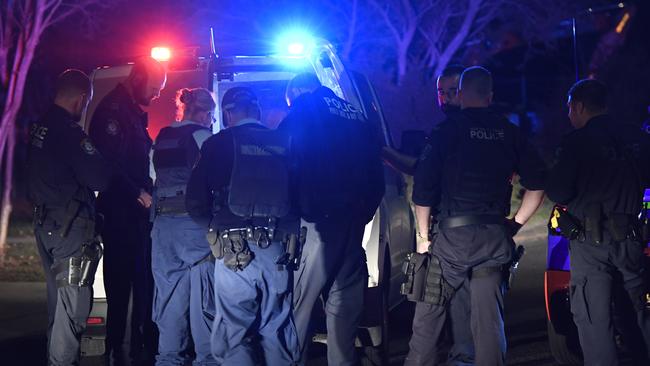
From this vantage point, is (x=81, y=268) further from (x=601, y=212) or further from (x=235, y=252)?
(x=601, y=212)

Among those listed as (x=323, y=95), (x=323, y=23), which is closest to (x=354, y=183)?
(x=323, y=95)

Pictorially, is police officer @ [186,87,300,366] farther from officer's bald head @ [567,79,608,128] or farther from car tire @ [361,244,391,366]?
officer's bald head @ [567,79,608,128]

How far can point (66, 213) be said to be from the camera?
588cm

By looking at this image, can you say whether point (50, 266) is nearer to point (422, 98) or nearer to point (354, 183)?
point (354, 183)

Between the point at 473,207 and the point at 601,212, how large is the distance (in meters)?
0.76

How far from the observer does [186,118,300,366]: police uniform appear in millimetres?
5250

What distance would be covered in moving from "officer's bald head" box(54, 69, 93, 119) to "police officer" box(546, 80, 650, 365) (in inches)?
118

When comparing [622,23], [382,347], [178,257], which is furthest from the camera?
[622,23]

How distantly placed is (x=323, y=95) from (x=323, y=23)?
15898mm

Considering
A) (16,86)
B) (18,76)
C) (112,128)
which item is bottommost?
(112,128)

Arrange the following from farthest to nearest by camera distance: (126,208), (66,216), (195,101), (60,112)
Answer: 1. (126,208)
2. (195,101)
3. (60,112)
4. (66,216)

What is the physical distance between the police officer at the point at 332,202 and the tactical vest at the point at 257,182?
230 millimetres

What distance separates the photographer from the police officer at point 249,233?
17.2 feet

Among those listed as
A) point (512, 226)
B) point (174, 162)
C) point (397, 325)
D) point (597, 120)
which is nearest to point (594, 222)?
point (512, 226)
